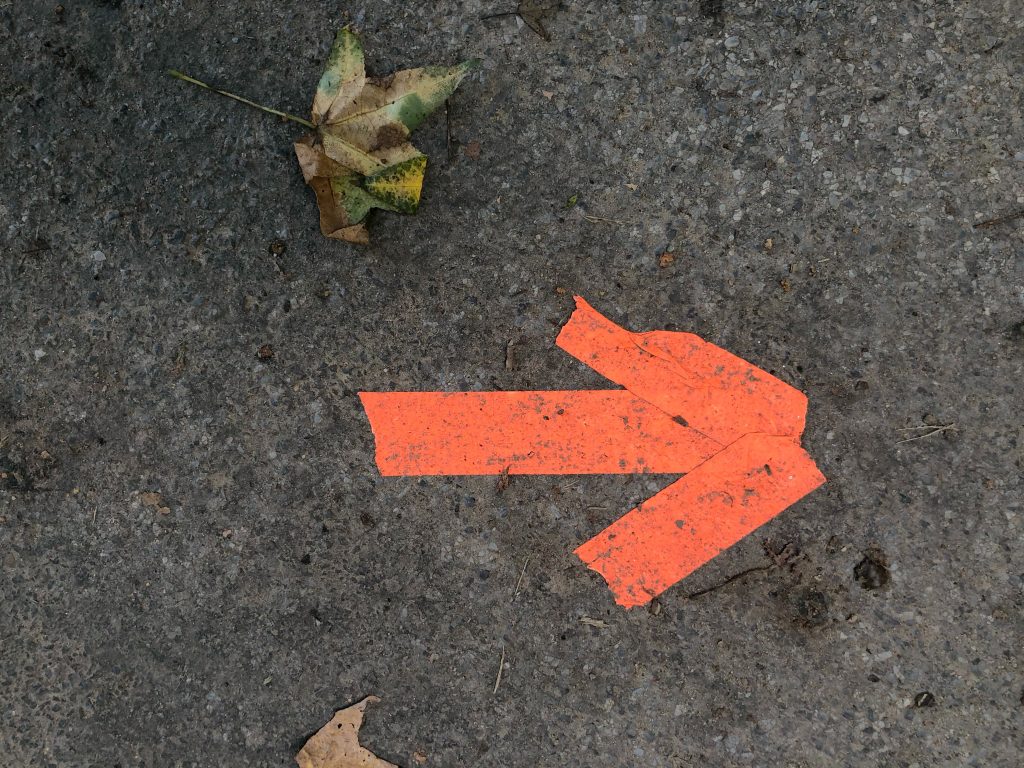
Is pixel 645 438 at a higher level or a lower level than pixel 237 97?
lower

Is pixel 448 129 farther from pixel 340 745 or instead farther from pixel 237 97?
pixel 340 745

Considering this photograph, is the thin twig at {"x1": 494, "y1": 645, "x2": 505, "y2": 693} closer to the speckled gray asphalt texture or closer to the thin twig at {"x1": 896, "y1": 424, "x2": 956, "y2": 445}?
the speckled gray asphalt texture

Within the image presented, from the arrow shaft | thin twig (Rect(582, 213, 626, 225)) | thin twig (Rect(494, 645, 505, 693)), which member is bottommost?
Answer: thin twig (Rect(494, 645, 505, 693))

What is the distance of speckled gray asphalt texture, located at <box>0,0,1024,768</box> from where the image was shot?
1.84 metres

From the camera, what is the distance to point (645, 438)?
1920 millimetres

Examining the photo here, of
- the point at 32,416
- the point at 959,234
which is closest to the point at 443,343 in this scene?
the point at 32,416

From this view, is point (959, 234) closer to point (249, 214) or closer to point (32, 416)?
point (249, 214)

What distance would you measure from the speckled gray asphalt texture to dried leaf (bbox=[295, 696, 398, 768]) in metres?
0.04

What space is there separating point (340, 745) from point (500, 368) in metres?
1.31

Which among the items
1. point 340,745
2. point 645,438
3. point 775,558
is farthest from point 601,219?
point 340,745

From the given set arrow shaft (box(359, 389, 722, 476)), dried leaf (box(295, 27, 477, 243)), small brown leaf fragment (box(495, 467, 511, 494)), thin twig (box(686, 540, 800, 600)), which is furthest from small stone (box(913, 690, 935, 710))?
dried leaf (box(295, 27, 477, 243))

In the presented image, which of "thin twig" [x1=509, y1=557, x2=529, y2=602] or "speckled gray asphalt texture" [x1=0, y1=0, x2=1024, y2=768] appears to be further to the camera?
"thin twig" [x1=509, y1=557, x2=529, y2=602]

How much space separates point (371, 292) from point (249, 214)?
47 cm

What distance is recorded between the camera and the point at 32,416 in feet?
6.84
